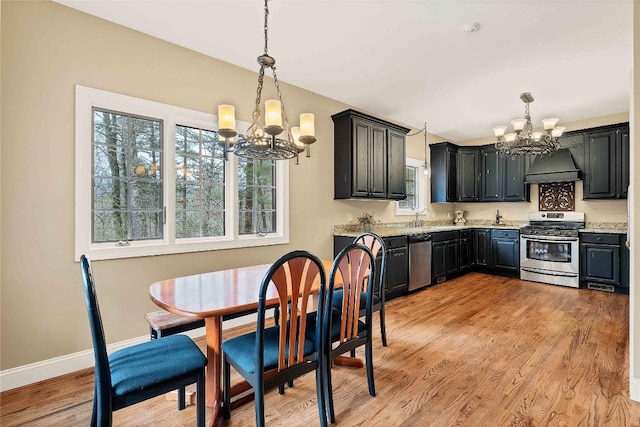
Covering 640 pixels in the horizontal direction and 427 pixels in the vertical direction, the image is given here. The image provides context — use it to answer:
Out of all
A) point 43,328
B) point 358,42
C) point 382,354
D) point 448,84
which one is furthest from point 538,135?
point 43,328

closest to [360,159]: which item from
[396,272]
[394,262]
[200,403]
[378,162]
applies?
[378,162]

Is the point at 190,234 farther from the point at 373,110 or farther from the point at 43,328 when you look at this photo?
the point at 373,110

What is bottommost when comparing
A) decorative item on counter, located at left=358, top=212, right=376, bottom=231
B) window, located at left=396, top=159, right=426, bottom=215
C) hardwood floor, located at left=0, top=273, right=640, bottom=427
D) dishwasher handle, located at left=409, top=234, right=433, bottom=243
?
hardwood floor, located at left=0, top=273, right=640, bottom=427

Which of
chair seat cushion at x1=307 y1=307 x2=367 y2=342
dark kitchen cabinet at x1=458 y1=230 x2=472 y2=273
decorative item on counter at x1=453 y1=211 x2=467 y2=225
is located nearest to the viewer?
chair seat cushion at x1=307 y1=307 x2=367 y2=342

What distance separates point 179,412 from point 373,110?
4.33 m

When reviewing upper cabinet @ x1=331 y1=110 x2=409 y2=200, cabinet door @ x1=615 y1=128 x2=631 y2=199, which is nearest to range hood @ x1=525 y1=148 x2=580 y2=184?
cabinet door @ x1=615 y1=128 x2=631 y2=199

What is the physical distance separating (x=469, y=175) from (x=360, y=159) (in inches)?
128

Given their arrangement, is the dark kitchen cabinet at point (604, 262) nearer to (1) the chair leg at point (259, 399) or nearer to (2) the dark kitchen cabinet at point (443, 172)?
(2) the dark kitchen cabinet at point (443, 172)

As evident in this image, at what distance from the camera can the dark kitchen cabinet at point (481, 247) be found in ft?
19.1

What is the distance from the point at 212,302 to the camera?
1731 millimetres

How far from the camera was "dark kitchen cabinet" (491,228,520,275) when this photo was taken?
545 cm

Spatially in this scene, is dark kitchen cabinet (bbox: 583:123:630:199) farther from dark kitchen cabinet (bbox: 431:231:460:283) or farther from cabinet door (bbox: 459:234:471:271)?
dark kitchen cabinet (bbox: 431:231:460:283)

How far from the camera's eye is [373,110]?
4742mm

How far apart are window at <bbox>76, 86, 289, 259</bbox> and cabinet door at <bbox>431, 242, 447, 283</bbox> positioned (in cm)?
270
